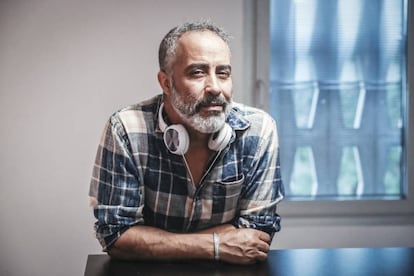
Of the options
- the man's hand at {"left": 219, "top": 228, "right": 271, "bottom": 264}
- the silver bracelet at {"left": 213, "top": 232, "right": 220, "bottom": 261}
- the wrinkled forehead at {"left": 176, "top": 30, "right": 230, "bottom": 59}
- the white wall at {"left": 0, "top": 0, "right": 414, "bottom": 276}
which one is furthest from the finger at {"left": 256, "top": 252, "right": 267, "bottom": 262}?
the white wall at {"left": 0, "top": 0, "right": 414, "bottom": 276}

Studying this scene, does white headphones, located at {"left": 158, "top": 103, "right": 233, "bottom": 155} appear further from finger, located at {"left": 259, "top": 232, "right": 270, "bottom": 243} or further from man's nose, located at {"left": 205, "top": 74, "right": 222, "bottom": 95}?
finger, located at {"left": 259, "top": 232, "right": 270, "bottom": 243}

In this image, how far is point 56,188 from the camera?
299cm

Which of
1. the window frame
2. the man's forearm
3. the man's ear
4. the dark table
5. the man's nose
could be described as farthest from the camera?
the window frame

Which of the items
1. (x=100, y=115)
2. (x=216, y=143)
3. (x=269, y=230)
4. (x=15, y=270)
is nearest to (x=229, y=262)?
(x=269, y=230)

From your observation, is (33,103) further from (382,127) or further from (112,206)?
(382,127)

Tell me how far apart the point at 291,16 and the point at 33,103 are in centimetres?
134

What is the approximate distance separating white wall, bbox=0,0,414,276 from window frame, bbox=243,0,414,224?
0.08m

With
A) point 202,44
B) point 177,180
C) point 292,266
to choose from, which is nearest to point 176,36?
point 202,44

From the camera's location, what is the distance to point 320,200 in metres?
3.15

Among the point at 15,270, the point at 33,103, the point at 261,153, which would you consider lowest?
the point at 15,270

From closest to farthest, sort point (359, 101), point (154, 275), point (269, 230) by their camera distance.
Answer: point (154, 275) → point (269, 230) → point (359, 101)

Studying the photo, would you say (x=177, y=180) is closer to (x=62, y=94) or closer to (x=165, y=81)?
(x=165, y=81)

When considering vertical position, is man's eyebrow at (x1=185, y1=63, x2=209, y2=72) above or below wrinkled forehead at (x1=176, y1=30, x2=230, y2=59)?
below

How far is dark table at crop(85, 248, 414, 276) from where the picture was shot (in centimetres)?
165
